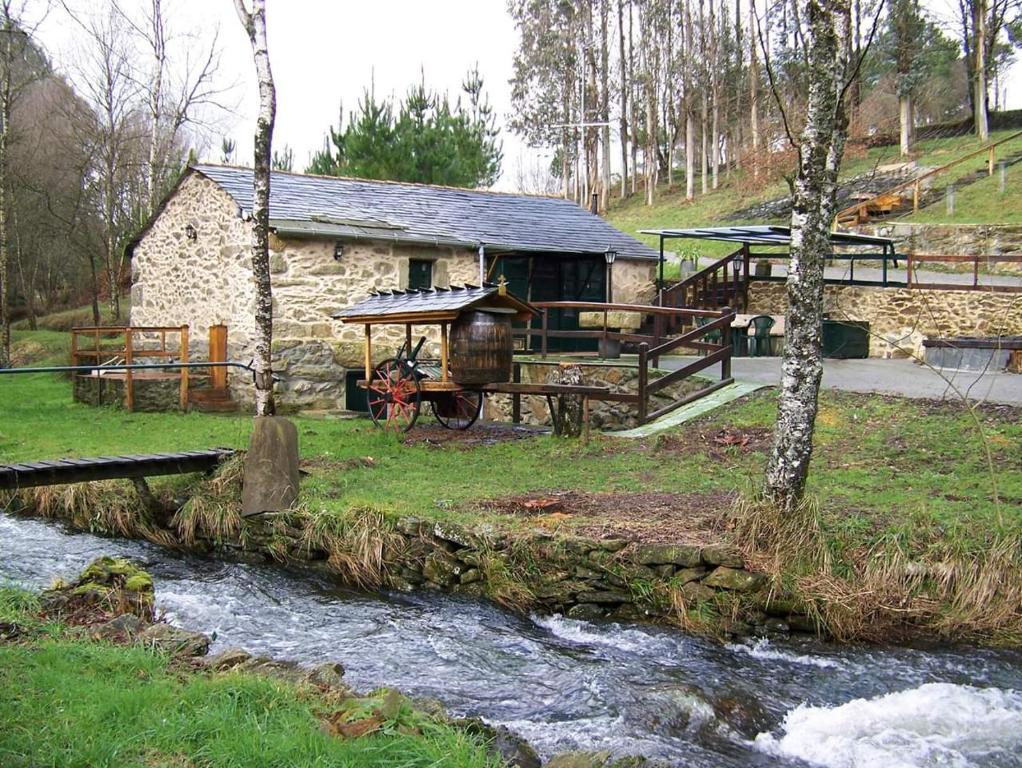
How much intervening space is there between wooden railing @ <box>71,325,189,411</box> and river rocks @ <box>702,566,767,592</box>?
1045 centimetres

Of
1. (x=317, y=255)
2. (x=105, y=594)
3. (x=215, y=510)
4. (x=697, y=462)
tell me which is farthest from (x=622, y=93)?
(x=105, y=594)

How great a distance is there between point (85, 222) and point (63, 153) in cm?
332

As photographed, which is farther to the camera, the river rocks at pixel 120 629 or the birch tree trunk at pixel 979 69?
the birch tree trunk at pixel 979 69

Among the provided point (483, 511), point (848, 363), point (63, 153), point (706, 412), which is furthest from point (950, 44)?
point (483, 511)

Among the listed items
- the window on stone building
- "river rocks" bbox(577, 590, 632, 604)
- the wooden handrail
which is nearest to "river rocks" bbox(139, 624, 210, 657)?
"river rocks" bbox(577, 590, 632, 604)

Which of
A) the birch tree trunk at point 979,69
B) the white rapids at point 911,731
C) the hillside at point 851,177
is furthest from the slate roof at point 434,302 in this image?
the birch tree trunk at point 979,69

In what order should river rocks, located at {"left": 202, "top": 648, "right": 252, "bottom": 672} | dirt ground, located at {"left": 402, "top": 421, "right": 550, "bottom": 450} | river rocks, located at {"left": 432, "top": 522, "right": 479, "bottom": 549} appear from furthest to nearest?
1. dirt ground, located at {"left": 402, "top": 421, "right": 550, "bottom": 450}
2. river rocks, located at {"left": 432, "top": 522, "right": 479, "bottom": 549}
3. river rocks, located at {"left": 202, "top": 648, "right": 252, "bottom": 672}

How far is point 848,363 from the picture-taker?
1625 cm

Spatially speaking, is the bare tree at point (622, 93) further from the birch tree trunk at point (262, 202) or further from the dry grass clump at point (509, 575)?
the dry grass clump at point (509, 575)

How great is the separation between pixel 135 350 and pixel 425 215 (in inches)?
243

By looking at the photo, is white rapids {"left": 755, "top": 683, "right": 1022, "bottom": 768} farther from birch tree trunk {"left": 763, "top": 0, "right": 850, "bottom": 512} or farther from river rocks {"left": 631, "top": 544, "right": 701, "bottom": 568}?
birch tree trunk {"left": 763, "top": 0, "right": 850, "bottom": 512}

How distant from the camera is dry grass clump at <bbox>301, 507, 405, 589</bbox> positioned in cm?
796

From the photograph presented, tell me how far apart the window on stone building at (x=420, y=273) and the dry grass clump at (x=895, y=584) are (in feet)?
36.4

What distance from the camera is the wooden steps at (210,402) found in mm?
15289
